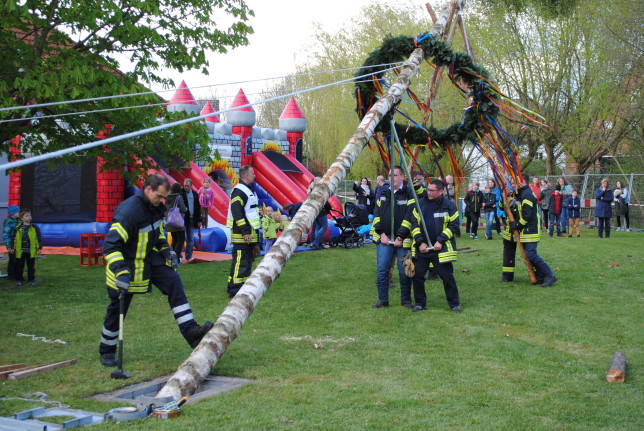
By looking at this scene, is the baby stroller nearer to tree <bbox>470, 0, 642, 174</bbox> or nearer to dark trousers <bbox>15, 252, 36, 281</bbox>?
dark trousers <bbox>15, 252, 36, 281</bbox>

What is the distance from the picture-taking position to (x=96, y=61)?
11266mm

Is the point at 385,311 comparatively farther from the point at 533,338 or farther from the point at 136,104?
the point at 136,104

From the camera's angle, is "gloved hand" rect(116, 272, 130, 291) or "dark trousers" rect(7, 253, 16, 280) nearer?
"gloved hand" rect(116, 272, 130, 291)

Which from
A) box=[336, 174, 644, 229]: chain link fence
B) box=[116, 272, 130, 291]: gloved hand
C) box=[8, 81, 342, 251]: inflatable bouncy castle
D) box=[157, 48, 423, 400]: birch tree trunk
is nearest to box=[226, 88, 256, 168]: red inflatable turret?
box=[8, 81, 342, 251]: inflatable bouncy castle

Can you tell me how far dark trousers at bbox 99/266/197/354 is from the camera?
650 cm

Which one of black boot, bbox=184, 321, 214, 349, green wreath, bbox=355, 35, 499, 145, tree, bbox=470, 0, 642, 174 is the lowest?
black boot, bbox=184, 321, 214, 349

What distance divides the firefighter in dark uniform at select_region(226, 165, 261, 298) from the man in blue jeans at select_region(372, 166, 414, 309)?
1907 millimetres

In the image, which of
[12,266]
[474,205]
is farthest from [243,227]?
[474,205]

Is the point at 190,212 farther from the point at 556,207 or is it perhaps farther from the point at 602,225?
the point at 602,225

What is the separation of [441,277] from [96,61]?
676 centimetres

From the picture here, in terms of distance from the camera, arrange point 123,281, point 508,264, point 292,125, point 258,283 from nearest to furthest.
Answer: point 123,281 < point 258,283 < point 508,264 < point 292,125

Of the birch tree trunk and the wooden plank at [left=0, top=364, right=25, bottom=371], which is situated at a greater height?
the birch tree trunk

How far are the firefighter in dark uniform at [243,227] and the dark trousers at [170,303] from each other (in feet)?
11.8

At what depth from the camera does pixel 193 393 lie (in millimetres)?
5523
